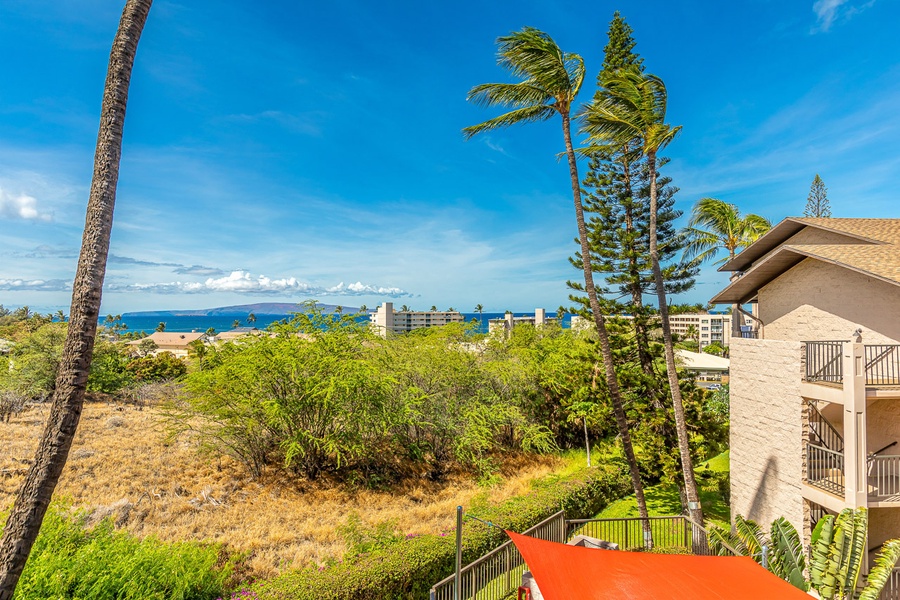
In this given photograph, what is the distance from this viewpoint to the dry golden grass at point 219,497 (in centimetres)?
895

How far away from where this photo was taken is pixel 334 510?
11203mm

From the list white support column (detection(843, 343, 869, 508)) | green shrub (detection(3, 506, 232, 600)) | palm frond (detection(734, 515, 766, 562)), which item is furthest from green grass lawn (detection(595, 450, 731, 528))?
green shrub (detection(3, 506, 232, 600))

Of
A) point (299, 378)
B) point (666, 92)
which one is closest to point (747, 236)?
point (666, 92)

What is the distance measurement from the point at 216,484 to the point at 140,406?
42.5 feet

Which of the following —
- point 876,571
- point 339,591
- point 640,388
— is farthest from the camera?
point 640,388

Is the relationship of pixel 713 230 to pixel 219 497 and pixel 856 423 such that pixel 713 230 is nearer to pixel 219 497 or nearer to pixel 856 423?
pixel 856 423

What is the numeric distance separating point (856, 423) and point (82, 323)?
9.39 meters

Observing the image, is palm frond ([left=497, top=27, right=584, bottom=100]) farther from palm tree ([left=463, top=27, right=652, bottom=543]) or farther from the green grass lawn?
the green grass lawn

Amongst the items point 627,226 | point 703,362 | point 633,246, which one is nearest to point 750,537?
point 633,246

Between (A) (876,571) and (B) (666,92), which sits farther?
(B) (666,92)

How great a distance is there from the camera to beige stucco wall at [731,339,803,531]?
709 centimetres

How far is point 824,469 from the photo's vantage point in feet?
23.2

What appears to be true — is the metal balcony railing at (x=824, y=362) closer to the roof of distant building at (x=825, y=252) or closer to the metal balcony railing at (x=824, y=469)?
the metal balcony railing at (x=824, y=469)

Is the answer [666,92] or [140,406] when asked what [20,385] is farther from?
[666,92]
